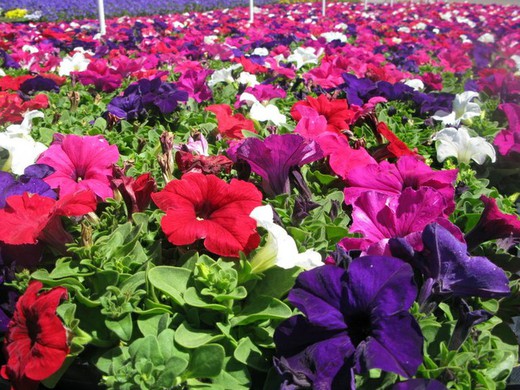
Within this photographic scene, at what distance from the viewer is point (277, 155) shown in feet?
5.11

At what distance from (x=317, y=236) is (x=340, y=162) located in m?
0.36

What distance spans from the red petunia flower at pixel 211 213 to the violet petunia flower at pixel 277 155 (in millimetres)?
180

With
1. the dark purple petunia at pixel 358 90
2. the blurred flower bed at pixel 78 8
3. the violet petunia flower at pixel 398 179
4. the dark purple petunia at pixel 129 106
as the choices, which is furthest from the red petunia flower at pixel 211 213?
the blurred flower bed at pixel 78 8

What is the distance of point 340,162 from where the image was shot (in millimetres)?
1714

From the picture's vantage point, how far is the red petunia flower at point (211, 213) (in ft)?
4.19

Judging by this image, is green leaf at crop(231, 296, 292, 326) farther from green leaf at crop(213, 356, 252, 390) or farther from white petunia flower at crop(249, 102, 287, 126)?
white petunia flower at crop(249, 102, 287, 126)

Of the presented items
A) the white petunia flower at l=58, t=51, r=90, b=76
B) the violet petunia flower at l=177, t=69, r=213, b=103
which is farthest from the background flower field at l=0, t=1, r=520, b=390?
the white petunia flower at l=58, t=51, r=90, b=76

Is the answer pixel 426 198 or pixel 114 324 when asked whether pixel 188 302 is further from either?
pixel 426 198

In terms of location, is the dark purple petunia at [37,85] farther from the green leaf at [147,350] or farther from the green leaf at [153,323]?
the green leaf at [147,350]

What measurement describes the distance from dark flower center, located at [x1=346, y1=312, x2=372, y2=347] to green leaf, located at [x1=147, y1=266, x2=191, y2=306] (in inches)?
14.9

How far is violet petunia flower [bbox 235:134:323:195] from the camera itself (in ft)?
5.02

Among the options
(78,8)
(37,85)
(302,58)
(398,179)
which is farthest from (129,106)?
(78,8)

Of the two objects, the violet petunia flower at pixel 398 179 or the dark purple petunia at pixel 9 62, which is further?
the dark purple petunia at pixel 9 62

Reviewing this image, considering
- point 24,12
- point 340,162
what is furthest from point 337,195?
point 24,12
